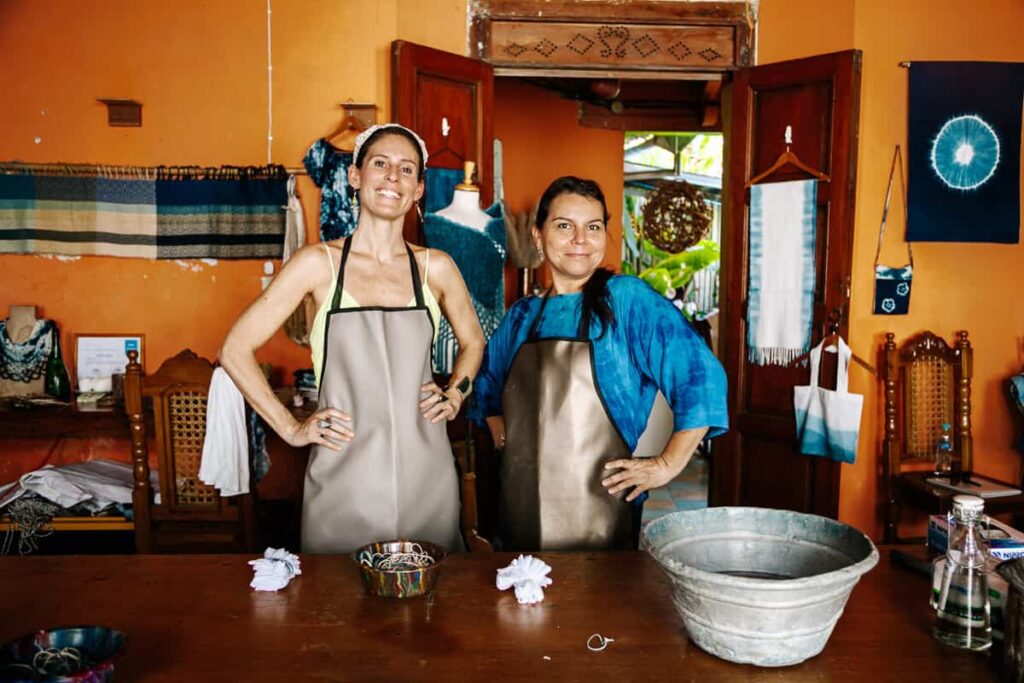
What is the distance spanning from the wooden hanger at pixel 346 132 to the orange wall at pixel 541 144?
2.82 m

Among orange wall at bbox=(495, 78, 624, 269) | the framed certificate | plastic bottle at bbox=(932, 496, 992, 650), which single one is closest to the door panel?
the framed certificate

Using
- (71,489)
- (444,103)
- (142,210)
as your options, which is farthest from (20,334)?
(444,103)

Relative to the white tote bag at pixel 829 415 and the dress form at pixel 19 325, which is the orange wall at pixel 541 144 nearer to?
the white tote bag at pixel 829 415

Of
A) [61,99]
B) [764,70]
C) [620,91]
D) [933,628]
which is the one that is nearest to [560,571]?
[933,628]

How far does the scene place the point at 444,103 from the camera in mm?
4207

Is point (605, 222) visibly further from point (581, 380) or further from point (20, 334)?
point (20, 334)

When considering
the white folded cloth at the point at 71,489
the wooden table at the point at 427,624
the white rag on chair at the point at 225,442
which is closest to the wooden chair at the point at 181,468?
the white rag on chair at the point at 225,442

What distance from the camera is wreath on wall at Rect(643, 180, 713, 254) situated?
307 inches

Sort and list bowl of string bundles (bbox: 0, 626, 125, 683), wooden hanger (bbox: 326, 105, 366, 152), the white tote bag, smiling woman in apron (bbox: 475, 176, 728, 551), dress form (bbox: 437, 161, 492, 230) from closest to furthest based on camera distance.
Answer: bowl of string bundles (bbox: 0, 626, 125, 683), smiling woman in apron (bbox: 475, 176, 728, 551), the white tote bag, dress form (bbox: 437, 161, 492, 230), wooden hanger (bbox: 326, 105, 366, 152)

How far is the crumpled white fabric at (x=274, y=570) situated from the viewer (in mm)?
1639

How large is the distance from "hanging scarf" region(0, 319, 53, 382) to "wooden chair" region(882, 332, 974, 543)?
179 inches

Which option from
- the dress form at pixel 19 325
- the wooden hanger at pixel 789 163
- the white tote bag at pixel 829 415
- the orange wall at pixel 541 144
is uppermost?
the orange wall at pixel 541 144

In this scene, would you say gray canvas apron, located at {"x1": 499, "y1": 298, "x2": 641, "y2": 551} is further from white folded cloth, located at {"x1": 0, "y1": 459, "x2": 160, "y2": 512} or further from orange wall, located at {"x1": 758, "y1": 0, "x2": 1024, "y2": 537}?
orange wall, located at {"x1": 758, "y1": 0, "x2": 1024, "y2": 537}

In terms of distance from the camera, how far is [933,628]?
4.79 ft
